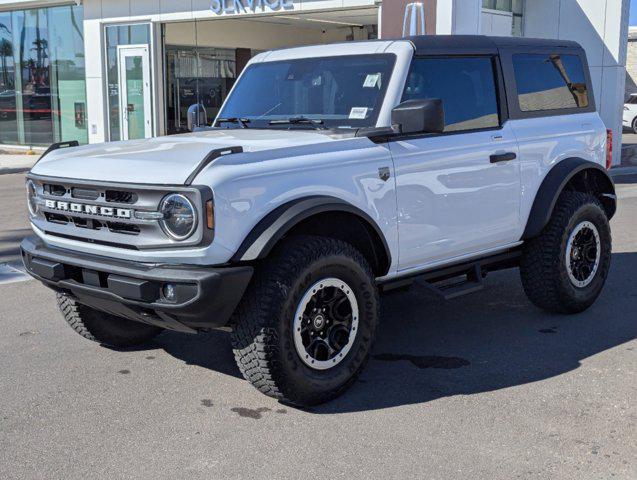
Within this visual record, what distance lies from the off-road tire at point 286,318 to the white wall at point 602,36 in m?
14.8

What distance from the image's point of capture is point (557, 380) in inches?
188

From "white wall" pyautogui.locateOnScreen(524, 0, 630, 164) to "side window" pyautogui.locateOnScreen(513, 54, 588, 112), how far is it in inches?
476

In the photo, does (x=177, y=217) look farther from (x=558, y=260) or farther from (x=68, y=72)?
(x=68, y=72)

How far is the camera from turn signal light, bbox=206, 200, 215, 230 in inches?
153

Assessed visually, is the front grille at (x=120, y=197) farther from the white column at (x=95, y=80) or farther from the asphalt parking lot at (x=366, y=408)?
the white column at (x=95, y=80)

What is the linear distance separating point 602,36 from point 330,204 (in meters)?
15.2

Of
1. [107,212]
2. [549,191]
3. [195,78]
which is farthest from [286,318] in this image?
[195,78]

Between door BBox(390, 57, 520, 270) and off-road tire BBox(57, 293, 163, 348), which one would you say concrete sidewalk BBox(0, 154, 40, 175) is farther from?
door BBox(390, 57, 520, 270)

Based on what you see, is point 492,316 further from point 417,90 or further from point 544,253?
point 417,90

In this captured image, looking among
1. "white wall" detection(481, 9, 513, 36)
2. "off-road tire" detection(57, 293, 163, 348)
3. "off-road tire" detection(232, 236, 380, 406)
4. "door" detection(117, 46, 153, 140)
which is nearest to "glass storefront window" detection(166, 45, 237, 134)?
"door" detection(117, 46, 153, 140)

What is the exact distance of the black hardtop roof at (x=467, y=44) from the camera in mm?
5219

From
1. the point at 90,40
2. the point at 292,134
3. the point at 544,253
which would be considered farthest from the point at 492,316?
the point at 90,40

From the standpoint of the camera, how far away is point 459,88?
5.39 m

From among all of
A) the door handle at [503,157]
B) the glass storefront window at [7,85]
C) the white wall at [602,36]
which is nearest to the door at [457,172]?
the door handle at [503,157]
